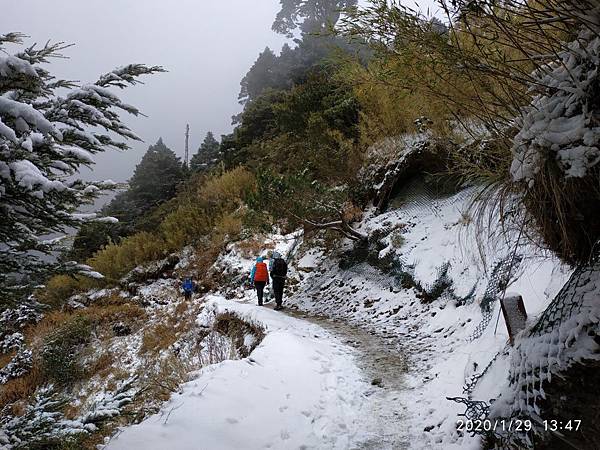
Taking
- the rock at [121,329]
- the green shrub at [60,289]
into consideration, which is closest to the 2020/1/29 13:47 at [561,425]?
the rock at [121,329]

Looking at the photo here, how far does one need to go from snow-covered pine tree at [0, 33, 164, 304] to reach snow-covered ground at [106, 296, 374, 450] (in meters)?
1.45

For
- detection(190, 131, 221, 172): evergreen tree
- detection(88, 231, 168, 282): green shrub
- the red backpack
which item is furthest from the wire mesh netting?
detection(190, 131, 221, 172): evergreen tree

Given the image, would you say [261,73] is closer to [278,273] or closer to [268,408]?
[278,273]

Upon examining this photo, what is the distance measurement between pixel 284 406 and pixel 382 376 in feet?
4.24

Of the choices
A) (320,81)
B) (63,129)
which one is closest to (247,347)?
(63,129)

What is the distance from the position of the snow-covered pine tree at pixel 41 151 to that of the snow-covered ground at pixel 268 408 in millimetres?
1447

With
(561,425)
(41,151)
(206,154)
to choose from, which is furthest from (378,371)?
(206,154)

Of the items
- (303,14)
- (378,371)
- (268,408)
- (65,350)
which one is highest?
(303,14)

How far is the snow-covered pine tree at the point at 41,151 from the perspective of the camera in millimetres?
2236

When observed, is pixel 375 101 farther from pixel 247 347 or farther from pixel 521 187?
pixel 521 187

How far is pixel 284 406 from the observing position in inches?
139

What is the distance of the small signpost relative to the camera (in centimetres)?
257

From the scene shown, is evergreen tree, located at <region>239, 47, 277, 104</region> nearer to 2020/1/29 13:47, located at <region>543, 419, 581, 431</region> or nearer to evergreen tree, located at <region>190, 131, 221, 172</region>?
evergreen tree, located at <region>190, 131, 221, 172</region>

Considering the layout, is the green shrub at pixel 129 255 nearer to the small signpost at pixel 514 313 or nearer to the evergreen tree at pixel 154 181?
the evergreen tree at pixel 154 181
